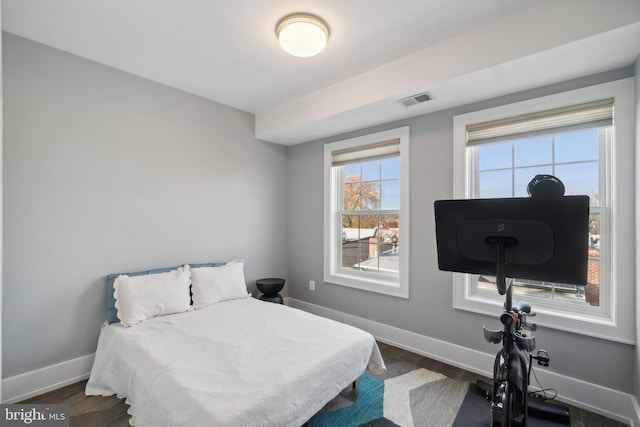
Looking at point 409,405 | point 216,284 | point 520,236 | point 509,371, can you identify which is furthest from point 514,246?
point 216,284

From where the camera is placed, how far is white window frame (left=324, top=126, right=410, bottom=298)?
2861mm

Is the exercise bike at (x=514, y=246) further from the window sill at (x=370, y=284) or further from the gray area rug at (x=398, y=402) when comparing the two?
the window sill at (x=370, y=284)

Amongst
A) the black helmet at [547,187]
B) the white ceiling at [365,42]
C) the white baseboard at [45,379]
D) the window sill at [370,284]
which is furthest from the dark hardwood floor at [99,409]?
the white ceiling at [365,42]

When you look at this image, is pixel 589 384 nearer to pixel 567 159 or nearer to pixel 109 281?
pixel 567 159

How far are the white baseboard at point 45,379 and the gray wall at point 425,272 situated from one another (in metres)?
2.29

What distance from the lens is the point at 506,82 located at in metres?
2.13

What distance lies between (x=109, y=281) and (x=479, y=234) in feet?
9.24

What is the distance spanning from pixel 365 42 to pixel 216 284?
2.52 metres

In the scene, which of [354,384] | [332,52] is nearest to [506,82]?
[332,52]

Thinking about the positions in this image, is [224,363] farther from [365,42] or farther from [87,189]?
[365,42]

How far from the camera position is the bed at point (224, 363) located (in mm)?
1372

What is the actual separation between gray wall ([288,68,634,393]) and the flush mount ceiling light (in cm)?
134

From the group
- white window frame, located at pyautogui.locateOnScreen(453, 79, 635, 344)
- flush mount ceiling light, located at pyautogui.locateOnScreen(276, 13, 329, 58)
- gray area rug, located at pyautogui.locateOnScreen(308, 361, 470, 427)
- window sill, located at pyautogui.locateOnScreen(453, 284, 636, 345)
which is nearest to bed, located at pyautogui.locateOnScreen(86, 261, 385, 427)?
gray area rug, located at pyautogui.locateOnScreen(308, 361, 470, 427)

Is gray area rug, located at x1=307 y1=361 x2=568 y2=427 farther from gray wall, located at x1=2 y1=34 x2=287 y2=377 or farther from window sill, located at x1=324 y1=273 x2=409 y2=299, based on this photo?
gray wall, located at x1=2 y1=34 x2=287 y2=377
